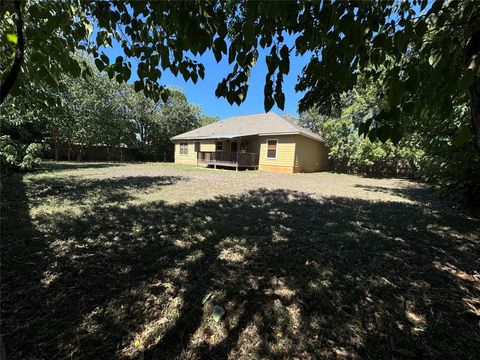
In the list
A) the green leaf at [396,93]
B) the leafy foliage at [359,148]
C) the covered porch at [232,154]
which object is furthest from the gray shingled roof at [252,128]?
the green leaf at [396,93]

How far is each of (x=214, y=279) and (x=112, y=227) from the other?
2.58 m

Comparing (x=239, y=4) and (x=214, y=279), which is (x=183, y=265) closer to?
(x=214, y=279)

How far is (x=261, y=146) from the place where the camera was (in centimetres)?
1945

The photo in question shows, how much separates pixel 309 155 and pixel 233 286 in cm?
1757

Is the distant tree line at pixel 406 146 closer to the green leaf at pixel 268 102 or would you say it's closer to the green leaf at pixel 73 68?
the green leaf at pixel 268 102

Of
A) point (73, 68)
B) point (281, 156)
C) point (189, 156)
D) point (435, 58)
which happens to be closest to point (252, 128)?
point (281, 156)

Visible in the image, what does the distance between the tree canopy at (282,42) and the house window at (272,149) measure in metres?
16.2

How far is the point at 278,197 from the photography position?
7.96 m

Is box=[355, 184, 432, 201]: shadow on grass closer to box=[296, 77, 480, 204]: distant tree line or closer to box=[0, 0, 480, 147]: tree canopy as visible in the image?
box=[296, 77, 480, 204]: distant tree line

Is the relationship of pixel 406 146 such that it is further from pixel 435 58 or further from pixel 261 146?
pixel 435 58

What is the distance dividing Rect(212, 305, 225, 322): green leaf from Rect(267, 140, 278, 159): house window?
1665 centimetres

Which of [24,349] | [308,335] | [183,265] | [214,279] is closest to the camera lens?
[24,349]

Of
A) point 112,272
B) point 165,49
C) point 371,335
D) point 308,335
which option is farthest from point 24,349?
point 371,335

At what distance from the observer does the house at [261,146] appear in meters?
Result: 17.8
